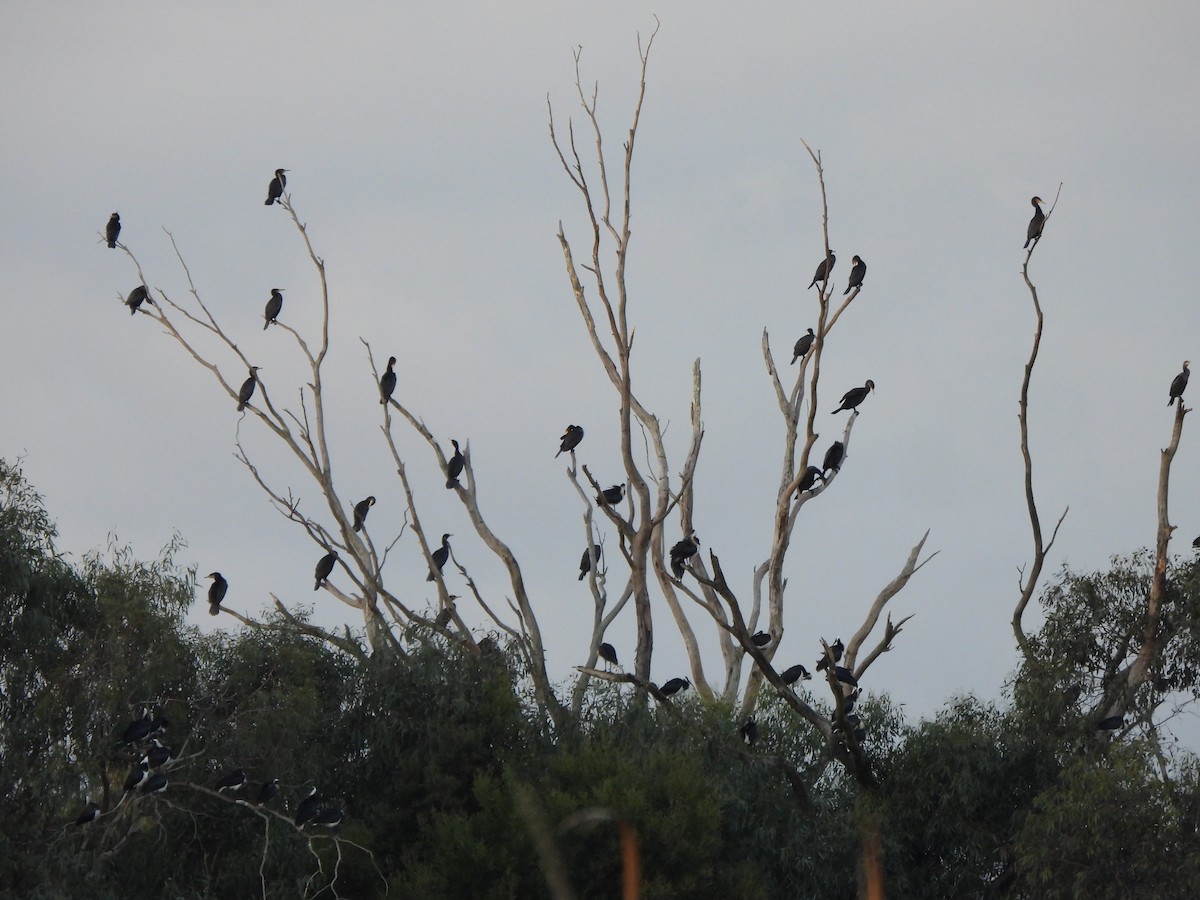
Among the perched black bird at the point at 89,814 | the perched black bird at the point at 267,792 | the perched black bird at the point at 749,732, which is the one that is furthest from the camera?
the perched black bird at the point at 749,732

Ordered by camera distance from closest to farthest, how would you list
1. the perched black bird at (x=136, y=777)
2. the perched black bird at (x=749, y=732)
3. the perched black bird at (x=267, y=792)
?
the perched black bird at (x=136, y=777), the perched black bird at (x=267, y=792), the perched black bird at (x=749, y=732)

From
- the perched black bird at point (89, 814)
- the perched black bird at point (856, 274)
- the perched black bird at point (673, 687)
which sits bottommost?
the perched black bird at point (89, 814)

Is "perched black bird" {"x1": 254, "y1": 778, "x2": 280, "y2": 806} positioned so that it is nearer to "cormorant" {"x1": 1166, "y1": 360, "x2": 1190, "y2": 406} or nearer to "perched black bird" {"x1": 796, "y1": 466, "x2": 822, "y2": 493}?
"perched black bird" {"x1": 796, "y1": 466, "x2": 822, "y2": 493}

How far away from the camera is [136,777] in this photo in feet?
37.9

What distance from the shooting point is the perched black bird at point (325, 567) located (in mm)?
18172

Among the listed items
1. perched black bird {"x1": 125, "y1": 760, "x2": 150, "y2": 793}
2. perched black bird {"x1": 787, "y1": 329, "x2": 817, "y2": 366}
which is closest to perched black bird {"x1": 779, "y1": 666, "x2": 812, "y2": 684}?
perched black bird {"x1": 787, "y1": 329, "x2": 817, "y2": 366}

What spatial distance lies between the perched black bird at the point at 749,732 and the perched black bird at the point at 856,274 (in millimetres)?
5310

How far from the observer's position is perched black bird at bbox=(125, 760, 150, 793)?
1153 cm

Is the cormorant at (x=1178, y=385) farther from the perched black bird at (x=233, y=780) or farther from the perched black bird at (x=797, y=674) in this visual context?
the perched black bird at (x=233, y=780)

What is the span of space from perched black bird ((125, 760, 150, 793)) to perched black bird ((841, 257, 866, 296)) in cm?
986

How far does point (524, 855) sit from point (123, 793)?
12.3ft

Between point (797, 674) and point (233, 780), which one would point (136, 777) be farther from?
point (797, 674)

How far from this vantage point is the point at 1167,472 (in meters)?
17.1

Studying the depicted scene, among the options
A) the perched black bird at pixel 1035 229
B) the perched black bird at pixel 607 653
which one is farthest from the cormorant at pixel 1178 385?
the perched black bird at pixel 607 653
